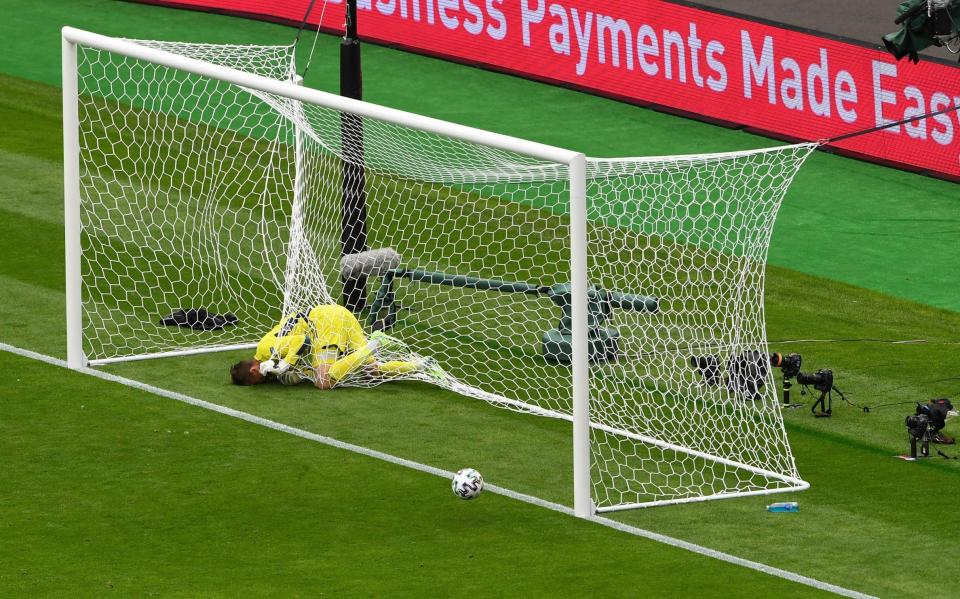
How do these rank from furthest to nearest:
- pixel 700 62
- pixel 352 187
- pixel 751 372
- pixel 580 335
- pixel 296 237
→ 1. pixel 700 62
2. pixel 352 187
3. pixel 296 237
4. pixel 751 372
5. pixel 580 335

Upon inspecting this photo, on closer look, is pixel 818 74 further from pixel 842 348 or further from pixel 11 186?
pixel 11 186

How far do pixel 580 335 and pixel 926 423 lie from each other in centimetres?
233

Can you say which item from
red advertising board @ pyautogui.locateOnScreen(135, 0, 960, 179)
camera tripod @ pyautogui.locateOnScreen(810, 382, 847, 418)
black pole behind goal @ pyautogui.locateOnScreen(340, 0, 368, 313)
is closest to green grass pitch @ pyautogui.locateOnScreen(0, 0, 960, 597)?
camera tripod @ pyautogui.locateOnScreen(810, 382, 847, 418)

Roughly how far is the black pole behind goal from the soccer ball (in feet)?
11.5

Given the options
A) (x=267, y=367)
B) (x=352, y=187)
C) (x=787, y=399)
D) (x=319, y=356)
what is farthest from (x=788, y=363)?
(x=352, y=187)

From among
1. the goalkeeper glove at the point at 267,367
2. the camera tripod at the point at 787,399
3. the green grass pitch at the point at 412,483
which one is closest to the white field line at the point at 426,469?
the green grass pitch at the point at 412,483

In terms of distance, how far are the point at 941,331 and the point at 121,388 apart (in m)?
5.98

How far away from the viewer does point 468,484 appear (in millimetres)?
10242

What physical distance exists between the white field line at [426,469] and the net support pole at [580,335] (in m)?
0.21

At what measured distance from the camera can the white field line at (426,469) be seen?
367 inches

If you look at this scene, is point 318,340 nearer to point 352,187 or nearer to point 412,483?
point 352,187

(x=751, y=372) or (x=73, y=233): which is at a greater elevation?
(x=73, y=233)

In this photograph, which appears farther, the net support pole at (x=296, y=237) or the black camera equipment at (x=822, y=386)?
the net support pole at (x=296, y=237)

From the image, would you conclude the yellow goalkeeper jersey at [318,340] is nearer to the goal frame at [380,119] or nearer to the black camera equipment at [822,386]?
the goal frame at [380,119]
